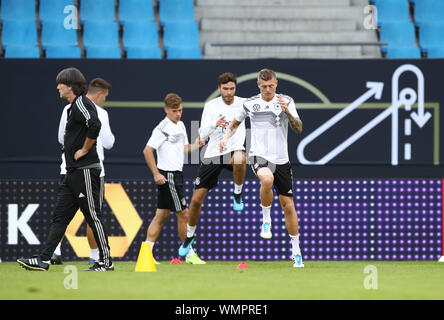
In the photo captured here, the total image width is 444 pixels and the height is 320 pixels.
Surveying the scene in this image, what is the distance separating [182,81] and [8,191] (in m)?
2.63

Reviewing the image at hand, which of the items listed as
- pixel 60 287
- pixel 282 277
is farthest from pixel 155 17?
pixel 60 287

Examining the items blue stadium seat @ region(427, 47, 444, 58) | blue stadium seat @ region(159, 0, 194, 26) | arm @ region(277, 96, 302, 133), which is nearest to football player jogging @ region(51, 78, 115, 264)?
arm @ region(277, 96, 302, 133)

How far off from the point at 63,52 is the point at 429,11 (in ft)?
20.1

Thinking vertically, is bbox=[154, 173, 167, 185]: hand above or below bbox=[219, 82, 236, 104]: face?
below

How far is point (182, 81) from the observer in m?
11.4

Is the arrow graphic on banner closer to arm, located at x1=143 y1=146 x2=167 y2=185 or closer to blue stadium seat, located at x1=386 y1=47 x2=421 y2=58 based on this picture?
arm, located at x1=143 y1=146 x2=167 y2=185

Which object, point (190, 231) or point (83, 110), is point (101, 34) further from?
point (83, 110)

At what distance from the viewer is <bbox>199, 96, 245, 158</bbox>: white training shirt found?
10.2 m

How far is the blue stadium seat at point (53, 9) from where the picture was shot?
1375cm

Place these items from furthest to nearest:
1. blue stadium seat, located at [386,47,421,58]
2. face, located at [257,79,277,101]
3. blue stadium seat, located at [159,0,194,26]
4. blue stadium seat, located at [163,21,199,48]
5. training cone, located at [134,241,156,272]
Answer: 1. blue stadium seat, located at [159,0,194,26]
2. blue stadium seat, located at [163,21,199,48]
3. blue stadium seat, located at [386,47,421,58]
4. face, located at [257,79,277,101]
5. training cone, located at [134,241,156,272]

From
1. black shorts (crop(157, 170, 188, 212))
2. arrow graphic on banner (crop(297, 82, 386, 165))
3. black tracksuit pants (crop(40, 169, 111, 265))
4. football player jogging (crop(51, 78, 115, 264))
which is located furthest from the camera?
arrow graphic on banner (crop(297, 82, 386, 165))

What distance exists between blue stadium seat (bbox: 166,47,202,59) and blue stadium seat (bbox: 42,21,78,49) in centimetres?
146
